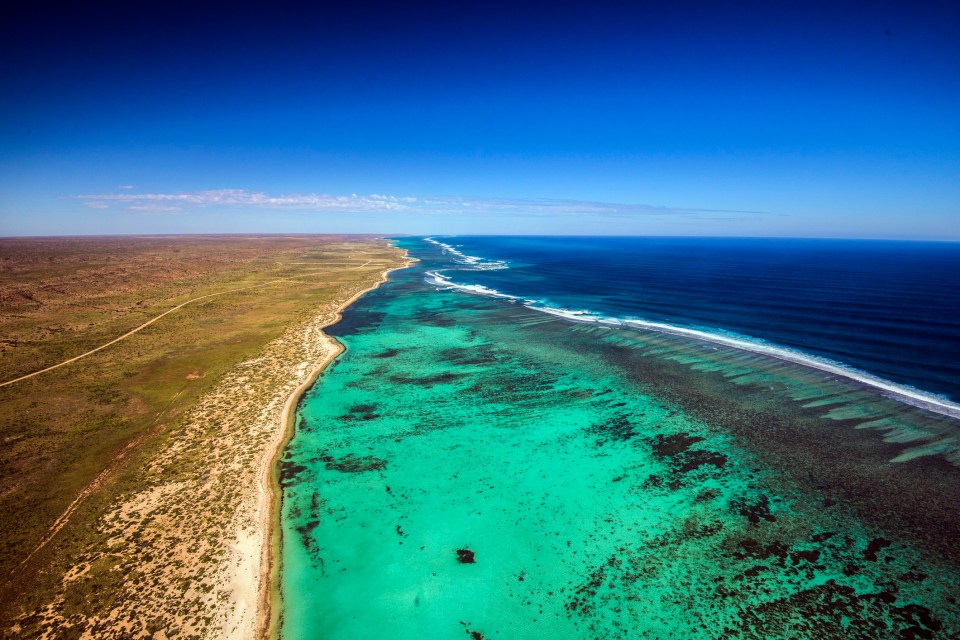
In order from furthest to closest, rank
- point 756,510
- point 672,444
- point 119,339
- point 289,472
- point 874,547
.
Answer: point 119,339, point 672,444, point 289,472, point 756,510, point 874,547

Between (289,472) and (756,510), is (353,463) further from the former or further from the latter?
(756,510)

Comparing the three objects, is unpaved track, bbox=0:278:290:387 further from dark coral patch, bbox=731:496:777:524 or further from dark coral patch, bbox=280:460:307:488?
dark coral patch, bbox=731:496:777:524

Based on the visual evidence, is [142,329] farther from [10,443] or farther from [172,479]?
[172,479]

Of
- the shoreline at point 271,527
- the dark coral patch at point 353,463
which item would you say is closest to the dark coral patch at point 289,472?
the shoreline at point 271,527

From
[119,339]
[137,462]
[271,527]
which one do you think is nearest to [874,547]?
[271,527]

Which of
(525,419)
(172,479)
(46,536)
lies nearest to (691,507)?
(525,419)
